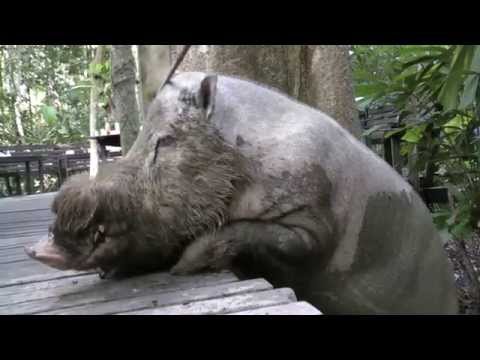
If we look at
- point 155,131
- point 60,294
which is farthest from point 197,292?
point 155,131

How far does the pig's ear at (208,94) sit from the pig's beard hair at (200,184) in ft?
0.33

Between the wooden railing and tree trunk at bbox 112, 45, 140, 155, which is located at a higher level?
tree trunk at bbox 112, 45, 140, 155

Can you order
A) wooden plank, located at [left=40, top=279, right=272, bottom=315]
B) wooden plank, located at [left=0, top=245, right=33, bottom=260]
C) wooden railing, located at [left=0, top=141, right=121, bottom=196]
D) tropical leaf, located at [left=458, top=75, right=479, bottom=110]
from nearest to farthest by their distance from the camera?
wooden plank, located at [left=40, top=279, right=272, bottom=315], wooden plank, located at [left=0, top=245, right=33, bottom=260], tropical leaf, located at [left=458, top=75, right=479, bottom=110], wooden railing, located at [left=0, top=141, right=121, bottom=196]

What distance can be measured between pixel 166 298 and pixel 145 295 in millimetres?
99

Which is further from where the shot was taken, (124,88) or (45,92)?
(45,92)

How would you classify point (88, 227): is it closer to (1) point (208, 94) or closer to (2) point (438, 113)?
(1) point (208, 94)

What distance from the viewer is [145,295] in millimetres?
1828

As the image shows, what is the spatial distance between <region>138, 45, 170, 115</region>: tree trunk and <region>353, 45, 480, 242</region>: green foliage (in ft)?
5.49

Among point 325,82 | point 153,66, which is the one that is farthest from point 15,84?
point 153,66

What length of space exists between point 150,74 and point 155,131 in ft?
1.46

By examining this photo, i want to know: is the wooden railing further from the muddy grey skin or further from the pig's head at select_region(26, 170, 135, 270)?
the pig's head at select_region(26, 170, 135, 270)

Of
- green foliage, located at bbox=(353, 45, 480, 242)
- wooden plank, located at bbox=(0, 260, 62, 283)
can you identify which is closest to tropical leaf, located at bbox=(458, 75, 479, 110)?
green foliage, located at bbox=(353, 45, 480, 242)

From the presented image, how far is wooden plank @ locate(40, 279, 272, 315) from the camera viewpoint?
5.52 ft
